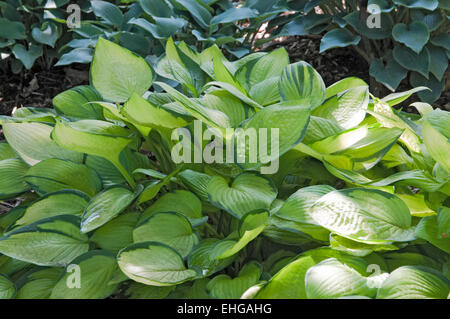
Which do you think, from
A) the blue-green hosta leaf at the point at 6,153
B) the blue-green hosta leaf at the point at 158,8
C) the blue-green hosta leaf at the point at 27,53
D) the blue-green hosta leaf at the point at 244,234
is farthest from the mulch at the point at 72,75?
the blue-green hosta leaf at the point at 244,234

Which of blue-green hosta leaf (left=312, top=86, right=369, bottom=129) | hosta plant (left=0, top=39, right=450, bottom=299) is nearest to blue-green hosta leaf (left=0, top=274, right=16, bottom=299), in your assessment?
hosta plant (left=0, top=39, right=450, bottom=299)

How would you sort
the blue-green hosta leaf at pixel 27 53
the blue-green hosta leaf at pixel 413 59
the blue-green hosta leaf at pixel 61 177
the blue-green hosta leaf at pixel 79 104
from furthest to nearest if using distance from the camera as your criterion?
the blue-green hosta leaf at pixel 27 53 < the blue-green hosta leaf at pixel 413 59 < the blue-green hosta leaf at pixel 79 104 < the blue-green hosta leaf at pixel 61 177

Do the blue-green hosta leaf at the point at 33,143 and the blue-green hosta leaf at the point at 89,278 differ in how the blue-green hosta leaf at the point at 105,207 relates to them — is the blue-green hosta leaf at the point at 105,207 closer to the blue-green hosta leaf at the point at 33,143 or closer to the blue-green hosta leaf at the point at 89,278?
the blue-green hosta leaf at the point at 89,278

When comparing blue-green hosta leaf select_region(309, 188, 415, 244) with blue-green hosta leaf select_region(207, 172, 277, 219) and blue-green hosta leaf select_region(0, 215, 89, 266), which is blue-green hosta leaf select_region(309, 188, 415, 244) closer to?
blue-green hosta leaf select_region(207, 172, 277, 219)

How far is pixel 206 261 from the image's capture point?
1.02m

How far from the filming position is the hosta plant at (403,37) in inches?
99.0

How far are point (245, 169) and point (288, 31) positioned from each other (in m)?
2.02

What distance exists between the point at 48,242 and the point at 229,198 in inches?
16.0

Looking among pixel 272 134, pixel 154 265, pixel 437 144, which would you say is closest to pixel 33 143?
pixel 154 265

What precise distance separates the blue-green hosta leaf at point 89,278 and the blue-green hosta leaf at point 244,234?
236mm

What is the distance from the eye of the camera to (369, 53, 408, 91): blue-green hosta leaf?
2.59 meters

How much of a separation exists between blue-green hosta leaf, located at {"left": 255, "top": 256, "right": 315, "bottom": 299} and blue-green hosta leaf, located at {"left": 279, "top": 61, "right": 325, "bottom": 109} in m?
0.46

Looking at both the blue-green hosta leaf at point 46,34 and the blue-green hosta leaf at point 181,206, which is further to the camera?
the blue-green hosta leaf at point 46,34
